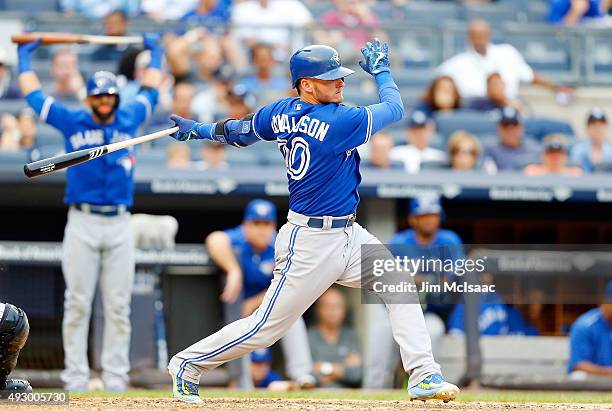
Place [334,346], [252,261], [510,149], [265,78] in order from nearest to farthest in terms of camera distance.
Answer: [252,261], [334,346], [510,149], [265,78]

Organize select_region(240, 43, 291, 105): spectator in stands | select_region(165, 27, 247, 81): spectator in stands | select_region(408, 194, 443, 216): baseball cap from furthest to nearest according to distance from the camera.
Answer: select_region(165, 27, 247, 81): spectator in stands, select_region(240, 43, 291, 105): spectator in stands, select_region(408, 194, 443, 216): baseball cap

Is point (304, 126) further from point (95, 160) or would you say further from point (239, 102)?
point (239, 102)

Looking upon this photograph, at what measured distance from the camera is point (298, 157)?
17.8ft

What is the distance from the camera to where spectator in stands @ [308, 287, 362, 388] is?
8695 mm

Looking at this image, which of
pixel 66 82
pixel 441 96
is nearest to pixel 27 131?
pixel 66 82

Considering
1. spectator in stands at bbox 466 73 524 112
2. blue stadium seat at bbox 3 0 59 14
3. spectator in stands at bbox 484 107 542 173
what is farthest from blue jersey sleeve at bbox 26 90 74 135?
blue stadium seat at bbox 3 0 59 14

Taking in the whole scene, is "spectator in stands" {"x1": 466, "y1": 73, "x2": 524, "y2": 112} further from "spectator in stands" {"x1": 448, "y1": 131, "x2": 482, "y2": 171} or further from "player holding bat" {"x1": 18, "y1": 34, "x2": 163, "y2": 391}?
"player holding bat" {"x1": 18, "y1": 34, "x2": 163, "y2": 391}

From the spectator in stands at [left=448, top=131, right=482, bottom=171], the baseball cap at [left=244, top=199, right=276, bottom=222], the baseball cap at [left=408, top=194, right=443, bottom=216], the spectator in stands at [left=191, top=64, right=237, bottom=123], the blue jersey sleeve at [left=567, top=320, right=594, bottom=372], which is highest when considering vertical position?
the spectator in stands at [left=191, top=64, right=237, bottom=123]

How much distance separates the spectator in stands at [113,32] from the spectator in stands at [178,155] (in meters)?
1.50

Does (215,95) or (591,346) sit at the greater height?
(215,95)

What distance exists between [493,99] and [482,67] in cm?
46

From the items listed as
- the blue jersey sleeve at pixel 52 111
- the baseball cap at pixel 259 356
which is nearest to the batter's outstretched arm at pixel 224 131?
the blue jersey sleeve at pixel 52 111

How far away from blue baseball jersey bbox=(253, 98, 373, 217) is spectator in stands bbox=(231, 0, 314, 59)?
5628 millimetres

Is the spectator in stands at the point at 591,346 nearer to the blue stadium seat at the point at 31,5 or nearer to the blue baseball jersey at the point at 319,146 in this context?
the blue baseball jersey at the point at 319,146
